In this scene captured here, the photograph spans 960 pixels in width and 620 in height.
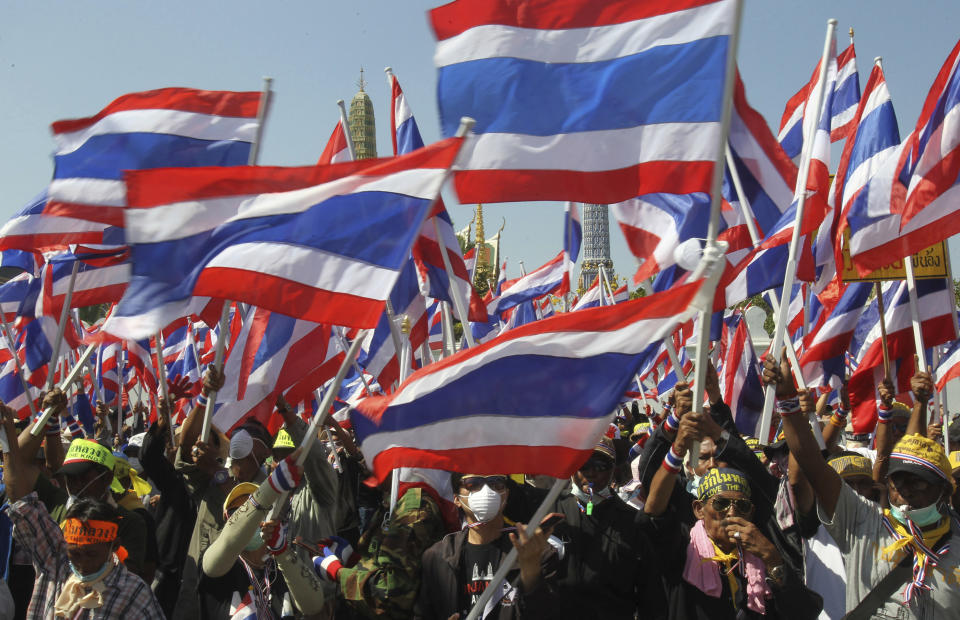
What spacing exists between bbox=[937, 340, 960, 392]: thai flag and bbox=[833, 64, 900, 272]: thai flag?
7.41 ft

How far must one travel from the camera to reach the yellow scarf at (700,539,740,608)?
12.1 ft

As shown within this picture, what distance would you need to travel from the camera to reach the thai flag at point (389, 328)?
6.46m

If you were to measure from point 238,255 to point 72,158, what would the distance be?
2511 mm

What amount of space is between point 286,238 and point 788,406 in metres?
2.27

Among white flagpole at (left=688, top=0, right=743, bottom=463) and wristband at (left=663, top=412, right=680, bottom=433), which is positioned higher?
white flagpole at (left=688, top=0, right=743, bottom=463)

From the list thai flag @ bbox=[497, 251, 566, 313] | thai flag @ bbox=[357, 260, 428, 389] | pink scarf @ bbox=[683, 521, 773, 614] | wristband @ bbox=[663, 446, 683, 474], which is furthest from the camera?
thai flag @ bbox=[497, 251, 566, 313]

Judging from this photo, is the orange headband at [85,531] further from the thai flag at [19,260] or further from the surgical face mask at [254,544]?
A: the thai flag at [19,260]

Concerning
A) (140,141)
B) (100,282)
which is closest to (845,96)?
(140,141)

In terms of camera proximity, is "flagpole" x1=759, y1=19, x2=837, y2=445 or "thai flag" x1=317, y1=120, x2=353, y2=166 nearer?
"flagpole" x1=759, y1=19, x2=837, y2=445

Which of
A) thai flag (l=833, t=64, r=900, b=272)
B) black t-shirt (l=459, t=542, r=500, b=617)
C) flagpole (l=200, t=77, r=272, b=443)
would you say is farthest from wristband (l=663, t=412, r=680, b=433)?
thai flag (l=833, t=64, r=900, b=272)

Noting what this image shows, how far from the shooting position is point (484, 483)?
3.96 m

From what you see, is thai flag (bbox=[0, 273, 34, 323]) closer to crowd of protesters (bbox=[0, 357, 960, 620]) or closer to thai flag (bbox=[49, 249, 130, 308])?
thai flag (bbox=[49, 249, 130, 308])

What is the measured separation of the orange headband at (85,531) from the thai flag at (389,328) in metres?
2.52

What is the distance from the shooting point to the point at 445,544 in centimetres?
400
